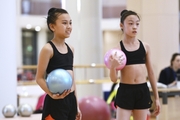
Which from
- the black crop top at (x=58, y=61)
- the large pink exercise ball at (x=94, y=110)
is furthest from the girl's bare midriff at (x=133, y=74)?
the large pink exercise ball at (x=94, y=110)

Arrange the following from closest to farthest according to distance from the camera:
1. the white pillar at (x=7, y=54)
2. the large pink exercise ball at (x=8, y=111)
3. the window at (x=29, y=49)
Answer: the large pink exercise ball at (x=8, y=111) → the white pillar at (x=7, y=54) → the window at (x=29, y=49)

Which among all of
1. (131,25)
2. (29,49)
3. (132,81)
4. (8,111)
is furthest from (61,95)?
(29,49)

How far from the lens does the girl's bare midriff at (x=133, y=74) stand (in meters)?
3.42

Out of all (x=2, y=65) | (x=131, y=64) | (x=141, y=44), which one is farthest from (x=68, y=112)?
(x=2, y=65)

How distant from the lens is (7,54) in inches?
226

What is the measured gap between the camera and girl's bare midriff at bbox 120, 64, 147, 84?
3.42m

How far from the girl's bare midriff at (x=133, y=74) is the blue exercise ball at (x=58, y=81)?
27.9 inches

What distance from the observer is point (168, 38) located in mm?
9672

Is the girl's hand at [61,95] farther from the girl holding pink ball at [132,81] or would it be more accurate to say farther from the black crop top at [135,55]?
the black crop top at [135,55]

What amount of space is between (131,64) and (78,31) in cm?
583

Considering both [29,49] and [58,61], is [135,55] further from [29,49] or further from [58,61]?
[29,49]

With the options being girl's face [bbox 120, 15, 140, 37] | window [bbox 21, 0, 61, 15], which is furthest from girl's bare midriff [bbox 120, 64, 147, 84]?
window [bbox 21, 0, 61, 15]

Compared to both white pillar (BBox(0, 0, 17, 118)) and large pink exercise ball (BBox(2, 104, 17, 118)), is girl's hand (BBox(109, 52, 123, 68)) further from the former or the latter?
white pillar (BBox(0, 0, 17, 118))

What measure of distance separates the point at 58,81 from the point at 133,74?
34.1 inches
